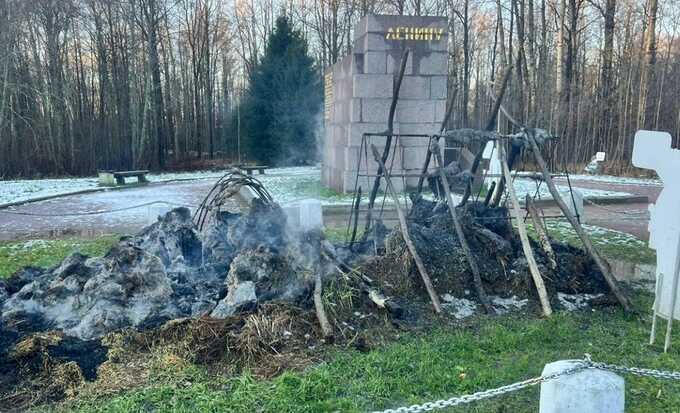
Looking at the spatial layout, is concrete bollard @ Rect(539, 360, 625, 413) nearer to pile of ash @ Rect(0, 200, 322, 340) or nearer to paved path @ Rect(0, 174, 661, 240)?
pile of ash @ Rect(0, 200, 322, 340)

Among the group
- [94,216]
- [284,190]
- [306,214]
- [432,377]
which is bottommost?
[432,377]

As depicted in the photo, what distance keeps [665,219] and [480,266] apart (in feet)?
5.86

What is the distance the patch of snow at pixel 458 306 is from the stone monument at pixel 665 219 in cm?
148

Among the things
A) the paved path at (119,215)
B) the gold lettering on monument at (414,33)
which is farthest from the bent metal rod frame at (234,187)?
the gold lettering on monument at (414,33)

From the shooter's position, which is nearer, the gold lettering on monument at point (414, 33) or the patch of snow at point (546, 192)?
the gold lettering on monument at point (414, 33)

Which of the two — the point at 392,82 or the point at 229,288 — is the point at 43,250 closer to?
the point at 229,288

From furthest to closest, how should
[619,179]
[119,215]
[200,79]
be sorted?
[200,79] → [619,179] → [119,215]

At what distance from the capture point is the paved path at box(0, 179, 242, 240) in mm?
9156

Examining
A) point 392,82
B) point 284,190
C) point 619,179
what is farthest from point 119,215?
point 619,179

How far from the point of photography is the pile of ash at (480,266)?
5.27m

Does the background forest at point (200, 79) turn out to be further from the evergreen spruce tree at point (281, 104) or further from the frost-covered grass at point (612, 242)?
the frost-covered grass at point (612, 242)

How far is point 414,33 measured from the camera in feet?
40.6

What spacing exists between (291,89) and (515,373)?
2280cm

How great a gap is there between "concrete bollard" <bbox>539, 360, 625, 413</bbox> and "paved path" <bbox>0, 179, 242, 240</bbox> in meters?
5.81
